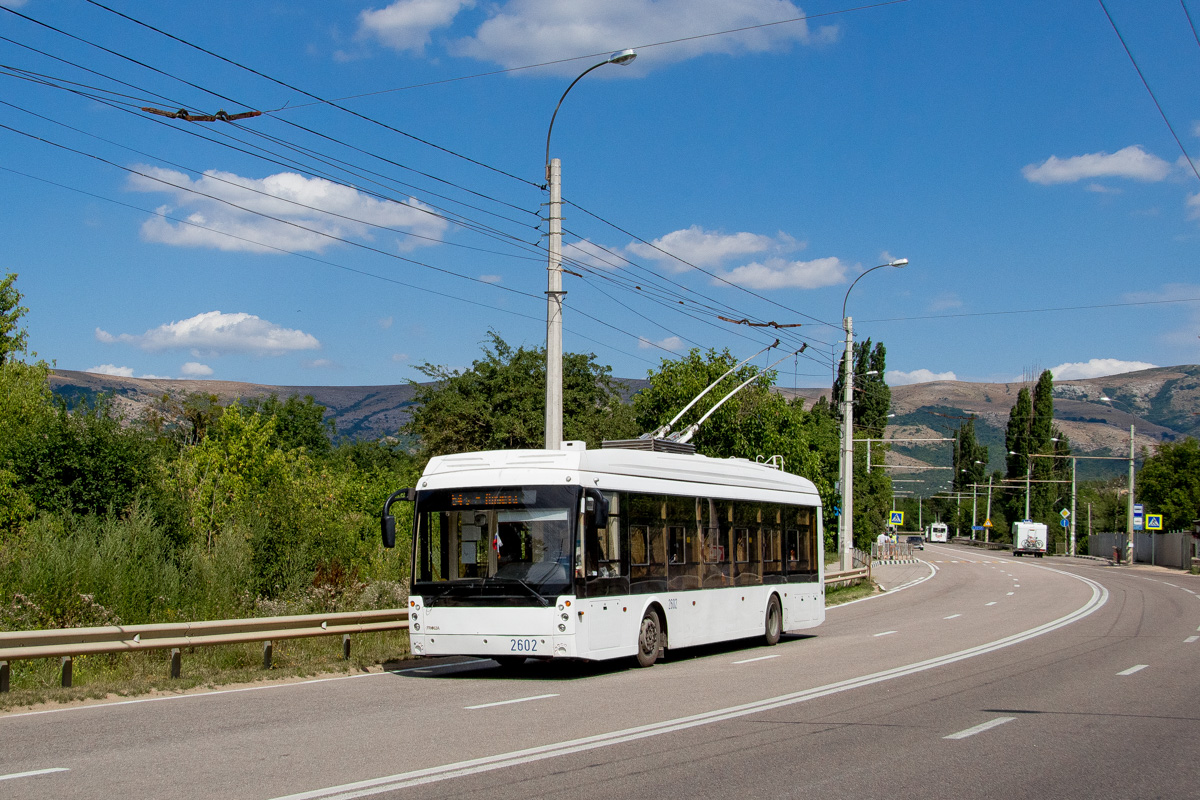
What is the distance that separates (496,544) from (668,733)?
5326 millimetres

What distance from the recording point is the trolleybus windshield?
1415cm

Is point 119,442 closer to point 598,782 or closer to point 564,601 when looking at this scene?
point 564,601

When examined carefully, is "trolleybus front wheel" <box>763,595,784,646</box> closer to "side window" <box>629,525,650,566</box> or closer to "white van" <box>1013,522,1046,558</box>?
"side window" <box>629,525,650,566</box>

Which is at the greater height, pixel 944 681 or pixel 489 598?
pixel 489 598

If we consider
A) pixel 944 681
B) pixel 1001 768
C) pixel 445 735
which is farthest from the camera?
pixel 944 681

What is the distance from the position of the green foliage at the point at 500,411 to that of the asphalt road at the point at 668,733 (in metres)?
29.9

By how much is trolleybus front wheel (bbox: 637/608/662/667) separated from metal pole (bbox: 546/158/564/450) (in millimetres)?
3659

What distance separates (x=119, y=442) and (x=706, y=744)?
23.3 meters

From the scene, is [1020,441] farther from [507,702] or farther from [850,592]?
[507,702]

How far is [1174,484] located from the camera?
292 feet

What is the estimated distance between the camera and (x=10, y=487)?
28.1 m

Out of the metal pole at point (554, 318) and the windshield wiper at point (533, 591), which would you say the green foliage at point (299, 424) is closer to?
the metal pole at point (554, 318)

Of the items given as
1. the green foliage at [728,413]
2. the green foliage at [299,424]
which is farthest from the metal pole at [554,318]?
the green foliage at [299,424]

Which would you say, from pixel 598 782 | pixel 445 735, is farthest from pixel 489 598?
pixel 598 782
